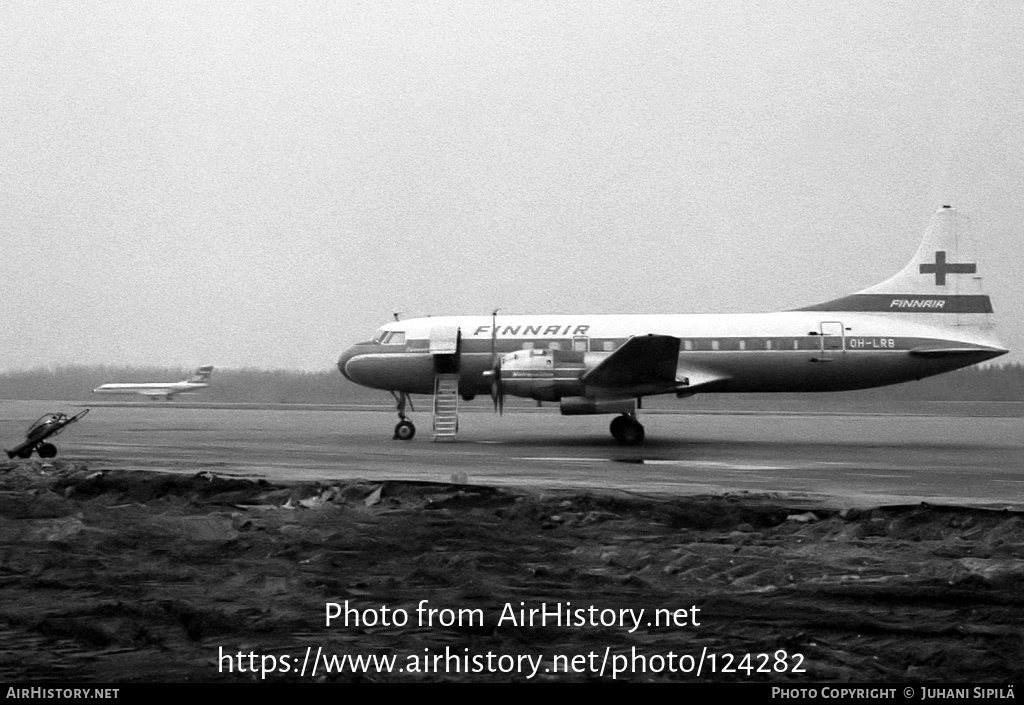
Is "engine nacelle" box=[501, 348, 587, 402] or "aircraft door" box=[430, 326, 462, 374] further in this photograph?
Result: "aircraft door" box=[430, 326, 462, 374]

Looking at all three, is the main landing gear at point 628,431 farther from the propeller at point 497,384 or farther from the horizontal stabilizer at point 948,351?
the horizontal stabilizer at point 948,351

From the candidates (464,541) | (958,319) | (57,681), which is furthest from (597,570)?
(958,319)

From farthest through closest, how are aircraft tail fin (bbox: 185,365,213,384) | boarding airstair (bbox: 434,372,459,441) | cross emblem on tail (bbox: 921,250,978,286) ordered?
aircraft tail fin (bbox: 185,365,213,384) < cross emblem on tail (bbox: 921,250,978,286) < boarding airstair (bbox: 434,372,459,441)

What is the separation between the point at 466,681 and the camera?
596 centimetres

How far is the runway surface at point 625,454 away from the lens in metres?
16.4

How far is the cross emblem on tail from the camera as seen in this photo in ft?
104

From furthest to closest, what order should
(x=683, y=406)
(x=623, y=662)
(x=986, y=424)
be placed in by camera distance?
(x=683, y=406) < (x=986, y=424) < (x=623, y=662)

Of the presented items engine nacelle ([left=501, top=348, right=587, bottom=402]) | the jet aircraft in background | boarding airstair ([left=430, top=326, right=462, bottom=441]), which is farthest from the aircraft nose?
the jet aircraft in background

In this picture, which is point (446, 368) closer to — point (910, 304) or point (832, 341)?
point (832, 341)

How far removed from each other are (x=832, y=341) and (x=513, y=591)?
23685mm

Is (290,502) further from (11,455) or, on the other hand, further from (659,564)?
(11,455)

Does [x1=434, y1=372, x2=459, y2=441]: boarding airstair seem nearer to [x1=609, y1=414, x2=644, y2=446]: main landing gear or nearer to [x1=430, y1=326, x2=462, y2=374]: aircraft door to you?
[x1=430, y1=326, x2=462, y2=374]: aircraft door

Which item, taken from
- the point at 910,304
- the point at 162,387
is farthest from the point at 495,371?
the point at 162,387

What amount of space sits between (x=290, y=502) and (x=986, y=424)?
31759 mm
